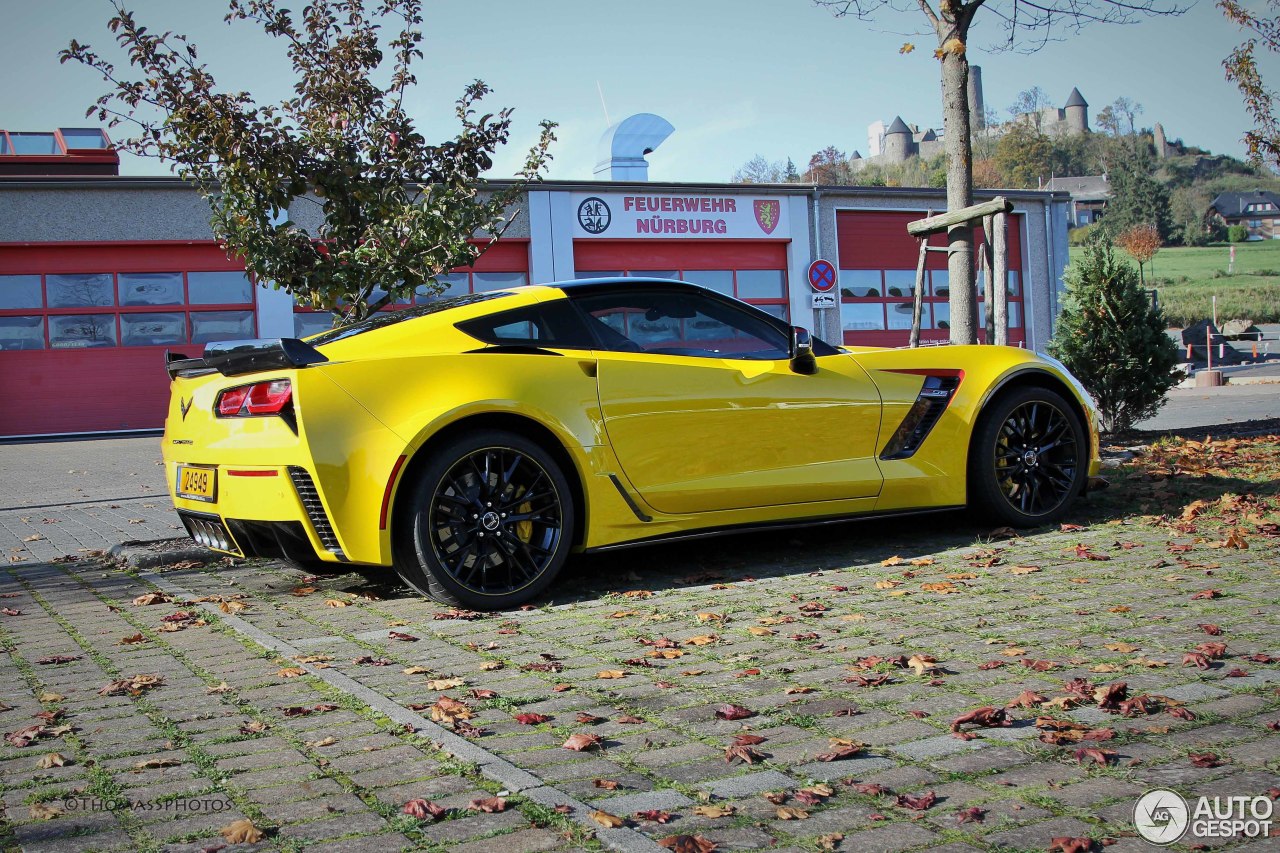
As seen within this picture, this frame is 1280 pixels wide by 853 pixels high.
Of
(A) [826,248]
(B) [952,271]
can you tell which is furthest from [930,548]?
(A) [826,248]

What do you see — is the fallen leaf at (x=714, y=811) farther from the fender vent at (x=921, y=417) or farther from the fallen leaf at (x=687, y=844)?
the fender vent at (x=921, y=417)

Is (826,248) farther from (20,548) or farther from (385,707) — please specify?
(385,707)

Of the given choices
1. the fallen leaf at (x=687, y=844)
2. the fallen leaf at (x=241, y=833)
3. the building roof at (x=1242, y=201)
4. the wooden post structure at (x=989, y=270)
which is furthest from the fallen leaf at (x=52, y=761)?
the building roof at (x=1242, y=201)

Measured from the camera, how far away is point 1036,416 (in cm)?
650

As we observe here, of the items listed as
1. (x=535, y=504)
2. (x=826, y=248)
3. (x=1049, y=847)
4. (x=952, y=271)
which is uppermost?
(x=826, y=248)

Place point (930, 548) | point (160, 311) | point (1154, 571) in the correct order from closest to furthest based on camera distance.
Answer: point (1154, 571) → point (930, 548) → point (160, 311)

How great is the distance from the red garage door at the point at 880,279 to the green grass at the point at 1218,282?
22.9 metres

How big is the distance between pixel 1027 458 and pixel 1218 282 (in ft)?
287

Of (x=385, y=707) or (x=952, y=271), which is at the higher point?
(x=952, y=271)

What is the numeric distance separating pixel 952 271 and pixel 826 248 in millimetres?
17904

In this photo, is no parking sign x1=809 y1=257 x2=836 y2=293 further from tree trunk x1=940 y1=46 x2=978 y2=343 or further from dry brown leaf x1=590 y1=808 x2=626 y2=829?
dry brown leaf x1=590 y1=808 x2=626 y2=829

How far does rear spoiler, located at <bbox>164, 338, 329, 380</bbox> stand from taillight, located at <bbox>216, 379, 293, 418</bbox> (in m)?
0.07

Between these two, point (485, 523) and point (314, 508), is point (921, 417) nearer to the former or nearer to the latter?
point (485, 523)

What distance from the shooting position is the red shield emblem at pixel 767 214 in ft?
91.6
